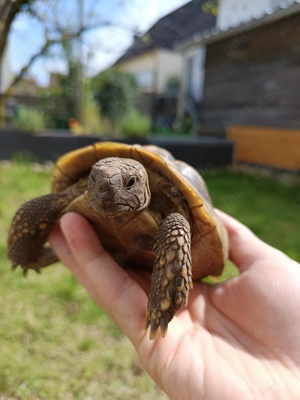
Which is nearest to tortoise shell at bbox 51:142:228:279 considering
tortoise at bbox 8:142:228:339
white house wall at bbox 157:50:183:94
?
tortoise at bbox 8:142:228:339

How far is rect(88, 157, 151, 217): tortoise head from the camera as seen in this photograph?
1103mm

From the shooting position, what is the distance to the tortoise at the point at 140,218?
1.18m

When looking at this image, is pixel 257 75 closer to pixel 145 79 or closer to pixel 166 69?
pixel 166 69

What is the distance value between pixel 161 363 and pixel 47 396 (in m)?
0.74

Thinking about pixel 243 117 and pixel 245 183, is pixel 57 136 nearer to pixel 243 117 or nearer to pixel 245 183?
pixel 245 183

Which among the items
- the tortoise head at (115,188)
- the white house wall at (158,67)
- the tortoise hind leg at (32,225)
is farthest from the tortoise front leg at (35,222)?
the white house wall at (158,67)

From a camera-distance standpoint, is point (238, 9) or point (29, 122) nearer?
point (29, 122)

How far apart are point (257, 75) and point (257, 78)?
0.06 m

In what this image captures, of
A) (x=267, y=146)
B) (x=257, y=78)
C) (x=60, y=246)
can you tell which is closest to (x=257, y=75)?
(x=257, y=78)

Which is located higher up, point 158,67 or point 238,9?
point 238,9

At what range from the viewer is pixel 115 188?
1.10m

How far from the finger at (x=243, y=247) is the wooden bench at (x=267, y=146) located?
451cm

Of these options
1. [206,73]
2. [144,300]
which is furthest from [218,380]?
[206,73]

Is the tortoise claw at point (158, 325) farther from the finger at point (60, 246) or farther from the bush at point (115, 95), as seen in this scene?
the bush at point (115, 95)
